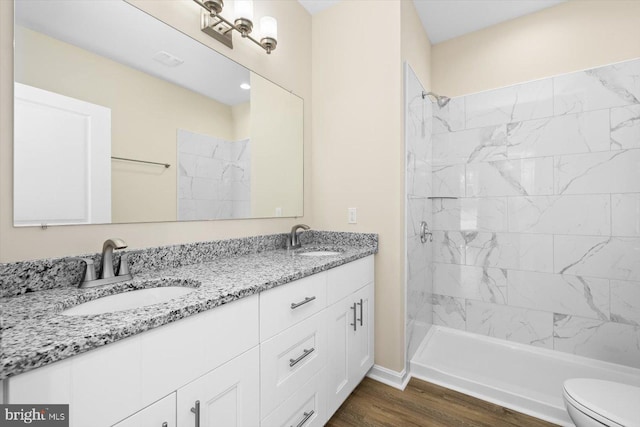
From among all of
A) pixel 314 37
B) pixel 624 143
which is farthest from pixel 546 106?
pixel 314 37

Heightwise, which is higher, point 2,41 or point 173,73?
point 173,73

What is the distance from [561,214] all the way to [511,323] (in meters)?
0.93

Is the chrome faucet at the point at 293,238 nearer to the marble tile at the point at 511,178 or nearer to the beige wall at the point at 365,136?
the beige wall at the point at 365,136

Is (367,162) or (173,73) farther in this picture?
(367,162)

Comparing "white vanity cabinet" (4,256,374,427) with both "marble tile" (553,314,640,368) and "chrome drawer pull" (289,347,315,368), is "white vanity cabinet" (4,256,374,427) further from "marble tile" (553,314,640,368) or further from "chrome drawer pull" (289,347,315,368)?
"marble tile" (553,314,640,368)

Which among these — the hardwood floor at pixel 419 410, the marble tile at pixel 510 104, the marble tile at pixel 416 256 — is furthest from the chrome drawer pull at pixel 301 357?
the marble tile at pixel 510 104

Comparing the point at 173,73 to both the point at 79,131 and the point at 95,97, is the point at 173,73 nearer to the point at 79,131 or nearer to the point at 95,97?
the point at 95,97

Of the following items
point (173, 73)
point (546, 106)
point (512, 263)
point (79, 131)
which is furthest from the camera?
point (512, 263)

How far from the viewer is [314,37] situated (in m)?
2.21

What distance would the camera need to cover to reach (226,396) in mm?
878

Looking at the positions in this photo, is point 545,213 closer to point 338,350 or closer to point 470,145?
point 470,145

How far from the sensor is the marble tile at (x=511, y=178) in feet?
7.15

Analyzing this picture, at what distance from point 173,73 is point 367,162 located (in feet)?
3.97

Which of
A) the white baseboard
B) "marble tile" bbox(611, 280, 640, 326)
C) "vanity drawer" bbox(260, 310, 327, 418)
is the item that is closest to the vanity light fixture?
"vanity drawer" bbox(260, 310, 327, 418)
